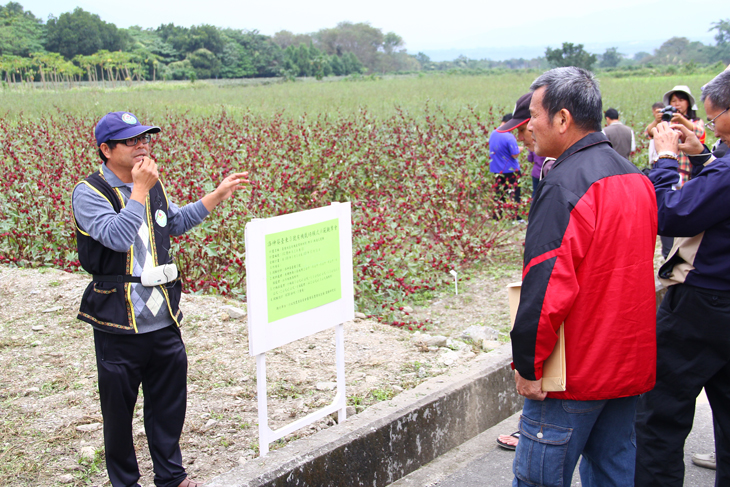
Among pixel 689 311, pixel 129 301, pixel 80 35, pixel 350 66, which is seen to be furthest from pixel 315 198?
pixel 350 66

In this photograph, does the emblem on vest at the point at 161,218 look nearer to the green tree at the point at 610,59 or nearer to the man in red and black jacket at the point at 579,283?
the man in red and black jacket at the point at 579,283

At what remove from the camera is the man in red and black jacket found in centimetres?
201

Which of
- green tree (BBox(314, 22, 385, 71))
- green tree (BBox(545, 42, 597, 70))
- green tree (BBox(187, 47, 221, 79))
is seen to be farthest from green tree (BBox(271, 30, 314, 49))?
green tree (BBox(545, 42, 597, 70))

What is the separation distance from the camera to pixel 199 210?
10.3 ft

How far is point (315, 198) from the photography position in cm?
739

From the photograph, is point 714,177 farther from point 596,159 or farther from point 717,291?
point 596,159

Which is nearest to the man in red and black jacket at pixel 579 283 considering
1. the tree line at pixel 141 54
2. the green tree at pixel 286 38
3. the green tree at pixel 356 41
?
the tree line at pixel 141 54

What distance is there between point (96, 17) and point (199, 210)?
63746mm

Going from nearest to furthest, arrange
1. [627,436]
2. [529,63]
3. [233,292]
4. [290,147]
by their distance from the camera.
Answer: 1. [627,436]
2. [233,292]
3. [290,147]
4. [529,63]

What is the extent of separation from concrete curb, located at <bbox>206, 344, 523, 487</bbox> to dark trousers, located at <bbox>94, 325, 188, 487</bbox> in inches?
14.1

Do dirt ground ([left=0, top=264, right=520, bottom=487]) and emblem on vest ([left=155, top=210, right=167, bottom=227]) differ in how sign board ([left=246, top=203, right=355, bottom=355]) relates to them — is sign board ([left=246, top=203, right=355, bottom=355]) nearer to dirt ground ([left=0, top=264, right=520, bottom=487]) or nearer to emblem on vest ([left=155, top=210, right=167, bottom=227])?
emblem on vest ([left=155, top=210, right=167, bottom=227])

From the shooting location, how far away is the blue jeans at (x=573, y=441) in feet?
6.91

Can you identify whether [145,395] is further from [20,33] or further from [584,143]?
[20,33]

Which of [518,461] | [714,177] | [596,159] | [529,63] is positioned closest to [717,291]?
[714,177]
